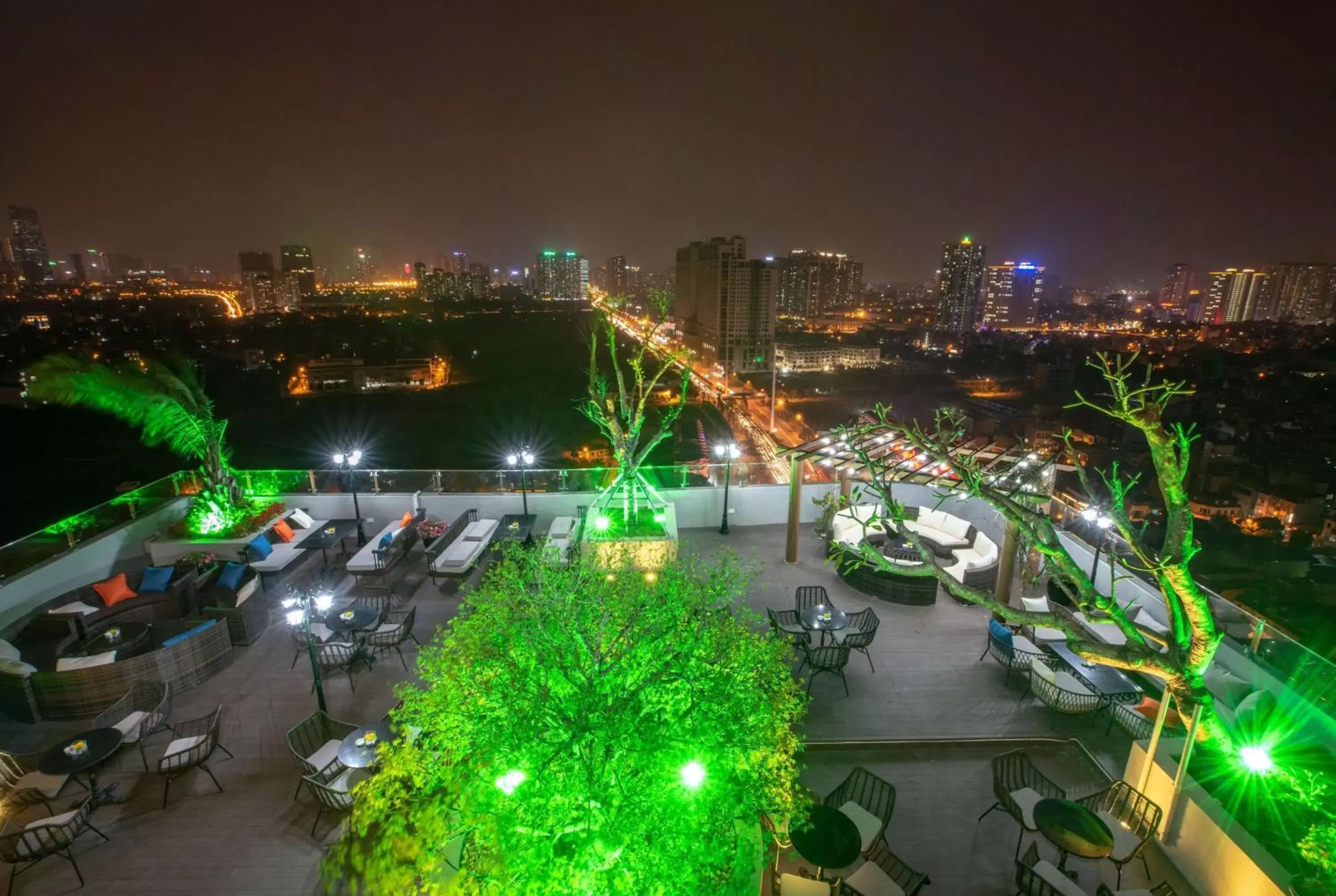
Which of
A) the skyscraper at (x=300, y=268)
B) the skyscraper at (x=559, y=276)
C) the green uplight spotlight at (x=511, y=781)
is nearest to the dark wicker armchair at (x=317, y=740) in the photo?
the green uplight spotlight at (x=511, y=781)

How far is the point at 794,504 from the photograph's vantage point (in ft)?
37.4

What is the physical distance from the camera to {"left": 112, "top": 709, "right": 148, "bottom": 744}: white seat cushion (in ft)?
21.5

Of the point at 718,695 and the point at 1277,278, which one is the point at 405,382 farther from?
the point at 1277,278

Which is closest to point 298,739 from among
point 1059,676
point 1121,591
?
point 1059,676

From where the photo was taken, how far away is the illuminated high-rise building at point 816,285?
162 metres

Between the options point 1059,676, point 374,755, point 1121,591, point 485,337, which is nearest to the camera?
point 374,755

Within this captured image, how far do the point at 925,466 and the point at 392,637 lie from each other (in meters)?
9.51

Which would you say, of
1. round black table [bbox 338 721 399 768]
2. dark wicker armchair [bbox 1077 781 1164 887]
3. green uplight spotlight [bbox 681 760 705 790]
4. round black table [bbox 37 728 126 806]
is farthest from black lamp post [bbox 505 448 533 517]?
dark wicker armchair [bbox 1077 781 1164 887]

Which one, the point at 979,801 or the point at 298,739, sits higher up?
the point at 298,739

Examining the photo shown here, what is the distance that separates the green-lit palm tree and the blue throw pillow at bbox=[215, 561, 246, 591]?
303 cm

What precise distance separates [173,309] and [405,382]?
23353 millimetres

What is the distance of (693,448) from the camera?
4991 cm

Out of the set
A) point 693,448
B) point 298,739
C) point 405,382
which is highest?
point 298,739

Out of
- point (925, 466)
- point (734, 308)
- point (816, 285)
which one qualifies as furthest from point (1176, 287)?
point (925, 466)
